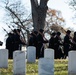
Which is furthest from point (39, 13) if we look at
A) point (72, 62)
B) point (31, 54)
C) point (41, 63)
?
point (41, 63)

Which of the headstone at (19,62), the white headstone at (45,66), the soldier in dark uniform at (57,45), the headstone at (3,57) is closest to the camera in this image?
the white headstone at (45,66)

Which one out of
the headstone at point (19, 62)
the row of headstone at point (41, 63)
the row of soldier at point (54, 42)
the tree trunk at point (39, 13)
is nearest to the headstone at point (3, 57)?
the row of headstone at point (41, 63)

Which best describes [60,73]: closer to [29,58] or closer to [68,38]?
[29,58]

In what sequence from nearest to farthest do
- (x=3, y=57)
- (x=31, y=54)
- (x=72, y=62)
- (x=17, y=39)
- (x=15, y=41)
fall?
(x=72, y=62) → (x=3, y=57) → (x=31, y=54) → (x=17, y=39) → (x=15, y=41)

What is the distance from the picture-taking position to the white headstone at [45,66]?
1220 cm

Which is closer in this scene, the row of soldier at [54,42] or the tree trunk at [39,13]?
the row of soldier at [54,42]

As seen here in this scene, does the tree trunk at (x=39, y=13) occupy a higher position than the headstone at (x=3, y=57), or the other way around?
the tree trunk at (x=39, y=13)

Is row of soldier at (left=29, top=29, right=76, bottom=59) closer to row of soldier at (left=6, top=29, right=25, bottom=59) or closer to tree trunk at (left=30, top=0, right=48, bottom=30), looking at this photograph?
row of soldier at (left=6, top=29, right=25, bottom=59)

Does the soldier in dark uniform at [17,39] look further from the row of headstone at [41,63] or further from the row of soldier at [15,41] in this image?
the row of headstone at [41,63]

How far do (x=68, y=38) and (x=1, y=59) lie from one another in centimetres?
1037

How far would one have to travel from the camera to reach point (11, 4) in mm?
57875

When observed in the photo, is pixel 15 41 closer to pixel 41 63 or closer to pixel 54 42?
pixel 54 42

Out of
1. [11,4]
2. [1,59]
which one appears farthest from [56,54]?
[11,4]

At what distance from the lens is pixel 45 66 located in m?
12.2
